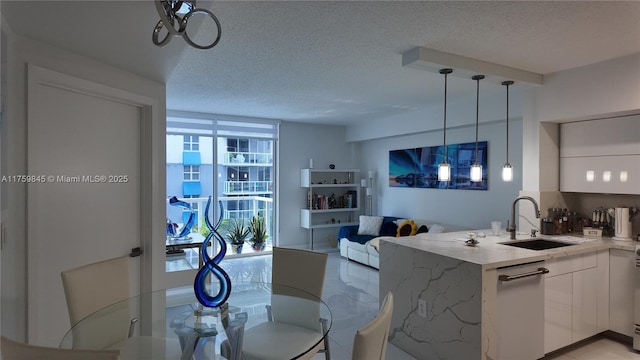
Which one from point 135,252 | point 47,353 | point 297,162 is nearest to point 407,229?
point 297,162

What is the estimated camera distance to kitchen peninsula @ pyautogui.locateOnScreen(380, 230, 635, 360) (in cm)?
239

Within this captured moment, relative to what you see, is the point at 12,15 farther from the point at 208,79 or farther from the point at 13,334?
the point at 208,79

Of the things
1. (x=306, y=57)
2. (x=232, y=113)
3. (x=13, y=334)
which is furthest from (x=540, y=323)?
(x=232, y=113)

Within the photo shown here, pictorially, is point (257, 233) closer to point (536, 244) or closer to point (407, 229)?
point (407, 229)

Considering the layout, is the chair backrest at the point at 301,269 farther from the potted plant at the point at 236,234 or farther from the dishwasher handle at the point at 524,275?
the potted plant at the point at 236,234

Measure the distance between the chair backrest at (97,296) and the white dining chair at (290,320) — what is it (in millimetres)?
738

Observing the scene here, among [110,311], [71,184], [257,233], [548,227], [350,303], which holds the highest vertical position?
[71,184]

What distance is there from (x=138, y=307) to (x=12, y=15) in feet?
5.59

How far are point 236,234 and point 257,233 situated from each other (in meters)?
0.39

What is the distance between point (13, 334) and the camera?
1.79 meters

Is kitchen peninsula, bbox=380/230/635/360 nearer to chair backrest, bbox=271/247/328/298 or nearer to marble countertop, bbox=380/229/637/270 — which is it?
marble countertop, bbox=380/229/637/270

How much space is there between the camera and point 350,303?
13.2 ft

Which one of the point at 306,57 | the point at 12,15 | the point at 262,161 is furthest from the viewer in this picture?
the point at 262,161

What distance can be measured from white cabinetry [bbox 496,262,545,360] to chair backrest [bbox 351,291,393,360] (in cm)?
149
